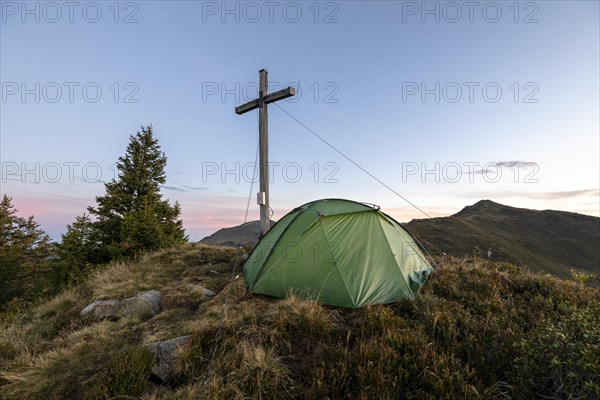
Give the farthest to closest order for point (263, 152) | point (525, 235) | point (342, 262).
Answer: point (525, 235), point (263, 152), point (342, 262)

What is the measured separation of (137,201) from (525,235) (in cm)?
11310

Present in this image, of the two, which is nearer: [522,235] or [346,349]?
[346,349]

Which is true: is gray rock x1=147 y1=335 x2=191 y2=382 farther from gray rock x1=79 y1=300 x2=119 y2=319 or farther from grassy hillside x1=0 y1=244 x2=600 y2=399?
gray rock x1=79 y1=300 x2=119 y2=319

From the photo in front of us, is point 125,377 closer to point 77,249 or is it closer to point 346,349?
point 346,349

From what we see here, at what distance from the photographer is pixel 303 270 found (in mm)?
5809

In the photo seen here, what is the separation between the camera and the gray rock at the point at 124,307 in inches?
252

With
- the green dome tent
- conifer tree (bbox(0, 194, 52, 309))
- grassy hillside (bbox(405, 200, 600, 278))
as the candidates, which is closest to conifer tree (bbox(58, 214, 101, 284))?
→ conifer tree (bbox(0, 194, 52, 309))

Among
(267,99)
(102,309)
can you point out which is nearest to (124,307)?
(102,309)

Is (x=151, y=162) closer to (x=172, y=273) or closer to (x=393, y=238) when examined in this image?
(x=172, y=273)

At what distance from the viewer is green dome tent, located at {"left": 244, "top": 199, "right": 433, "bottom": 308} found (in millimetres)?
5461

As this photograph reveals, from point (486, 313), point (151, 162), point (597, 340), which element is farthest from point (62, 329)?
point (151, 162)

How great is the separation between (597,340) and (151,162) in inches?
962

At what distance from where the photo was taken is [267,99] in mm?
9383

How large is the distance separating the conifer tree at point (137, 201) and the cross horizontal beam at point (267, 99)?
814 centimetres
